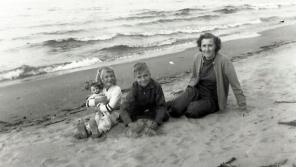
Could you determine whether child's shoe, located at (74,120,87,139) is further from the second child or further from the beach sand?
the second child

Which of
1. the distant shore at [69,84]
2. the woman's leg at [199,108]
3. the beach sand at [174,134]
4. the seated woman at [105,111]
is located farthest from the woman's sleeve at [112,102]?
the distant shore at [69,84]

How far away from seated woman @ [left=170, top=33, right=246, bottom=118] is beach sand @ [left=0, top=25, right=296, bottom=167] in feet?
0.50

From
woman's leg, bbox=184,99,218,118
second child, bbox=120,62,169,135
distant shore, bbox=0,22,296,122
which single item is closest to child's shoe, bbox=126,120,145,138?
second child, bbox=120,62,169,135

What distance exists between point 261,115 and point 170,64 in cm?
546

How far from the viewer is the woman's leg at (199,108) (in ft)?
17.4

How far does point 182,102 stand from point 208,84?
48cm

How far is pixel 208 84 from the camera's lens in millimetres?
5441

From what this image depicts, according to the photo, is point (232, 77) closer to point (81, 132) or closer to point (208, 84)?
point (208, 84)

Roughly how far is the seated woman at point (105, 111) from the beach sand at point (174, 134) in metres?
0.12

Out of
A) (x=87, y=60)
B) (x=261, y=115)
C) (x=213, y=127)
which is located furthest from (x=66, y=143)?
(x=87, y=60)

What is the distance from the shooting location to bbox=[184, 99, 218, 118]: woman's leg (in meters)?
5.29

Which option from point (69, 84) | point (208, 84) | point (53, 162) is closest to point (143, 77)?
point (208, 84)

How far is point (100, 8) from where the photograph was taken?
2923cm

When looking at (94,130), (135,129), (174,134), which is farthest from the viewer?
(94,130)
